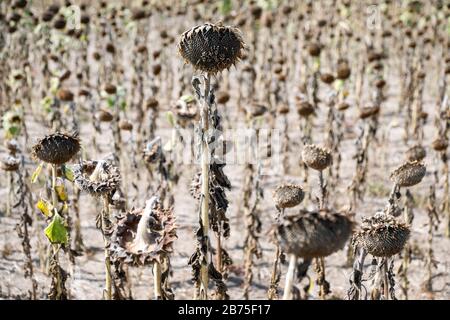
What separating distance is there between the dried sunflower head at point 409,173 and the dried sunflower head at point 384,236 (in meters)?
1.11

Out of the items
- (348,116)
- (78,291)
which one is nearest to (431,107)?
(348,116)

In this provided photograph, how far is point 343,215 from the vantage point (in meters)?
2.35

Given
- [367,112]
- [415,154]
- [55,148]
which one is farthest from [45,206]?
[367,112]

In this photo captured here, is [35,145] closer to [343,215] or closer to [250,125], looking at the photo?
[343,215]

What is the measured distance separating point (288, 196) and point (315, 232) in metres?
1.89

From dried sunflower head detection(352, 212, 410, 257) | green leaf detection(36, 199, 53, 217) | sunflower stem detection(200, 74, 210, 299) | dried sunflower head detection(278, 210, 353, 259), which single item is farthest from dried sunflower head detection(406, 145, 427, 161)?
dried sunflower head detection(278, 210, 353, 259)

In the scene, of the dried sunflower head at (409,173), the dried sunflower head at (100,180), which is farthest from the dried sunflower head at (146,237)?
the dried sunflower head at (409,173)

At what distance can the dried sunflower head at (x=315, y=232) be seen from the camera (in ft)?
7.52

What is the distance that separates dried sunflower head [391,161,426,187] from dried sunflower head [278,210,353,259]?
7.02ft

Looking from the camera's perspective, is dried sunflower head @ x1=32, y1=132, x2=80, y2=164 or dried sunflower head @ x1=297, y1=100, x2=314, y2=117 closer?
dried sunflower head @ x1=32, y1=132, x2=80, y2=164

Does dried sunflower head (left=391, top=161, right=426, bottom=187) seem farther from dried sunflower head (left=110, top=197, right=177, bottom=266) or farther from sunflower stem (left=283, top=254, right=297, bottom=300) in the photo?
sunflower stem (left=283, top=254, right=297, bottom=300)

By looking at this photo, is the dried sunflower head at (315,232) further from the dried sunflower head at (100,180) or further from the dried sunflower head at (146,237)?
the dried sunflower head at (100,180)

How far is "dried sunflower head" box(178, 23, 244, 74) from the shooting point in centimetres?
300
